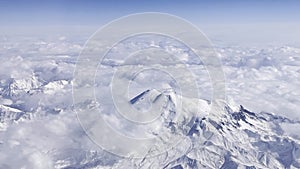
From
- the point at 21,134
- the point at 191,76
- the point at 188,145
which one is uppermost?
the point at 191,76

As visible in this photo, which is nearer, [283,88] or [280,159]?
[280,159]

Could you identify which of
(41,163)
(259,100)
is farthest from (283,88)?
(41,163)

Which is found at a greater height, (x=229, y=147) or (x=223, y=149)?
(x=229, y=147)

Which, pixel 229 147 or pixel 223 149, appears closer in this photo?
pixel 223 149

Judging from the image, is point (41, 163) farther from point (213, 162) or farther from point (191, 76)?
point (191, 76)

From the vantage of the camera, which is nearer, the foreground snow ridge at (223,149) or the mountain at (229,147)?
the mountain at (229,147)

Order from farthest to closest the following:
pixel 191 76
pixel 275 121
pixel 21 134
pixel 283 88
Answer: pixel 283 88 < pixel 21 134 < pixel 275 121 < pixel 191 76

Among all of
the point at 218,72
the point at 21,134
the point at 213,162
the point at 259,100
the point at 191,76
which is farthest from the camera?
the point at 259,100

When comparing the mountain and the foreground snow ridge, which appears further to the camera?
the foreground snow ridge

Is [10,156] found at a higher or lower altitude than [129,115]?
lower
